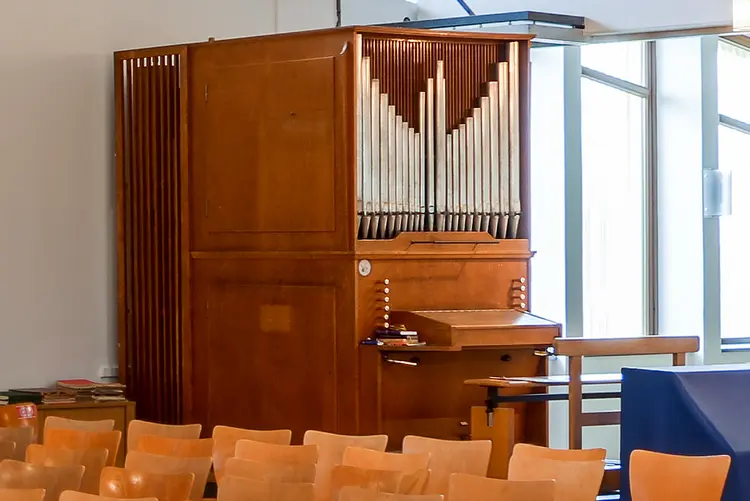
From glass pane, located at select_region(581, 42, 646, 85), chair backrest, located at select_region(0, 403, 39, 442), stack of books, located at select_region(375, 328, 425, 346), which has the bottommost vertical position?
chair backrest, located at select_region(0, 403, 39, 442)

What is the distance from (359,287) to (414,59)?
147 centimetres

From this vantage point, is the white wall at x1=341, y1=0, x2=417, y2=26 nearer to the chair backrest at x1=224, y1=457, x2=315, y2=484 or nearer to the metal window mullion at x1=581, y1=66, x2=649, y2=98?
the metal window mullion at x1=581, y1=66, x2=649, y2=98

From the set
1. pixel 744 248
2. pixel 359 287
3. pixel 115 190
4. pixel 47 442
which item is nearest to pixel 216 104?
pixel 115 190

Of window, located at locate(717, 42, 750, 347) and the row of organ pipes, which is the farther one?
window, located at locate(717, 42, 750, 347)

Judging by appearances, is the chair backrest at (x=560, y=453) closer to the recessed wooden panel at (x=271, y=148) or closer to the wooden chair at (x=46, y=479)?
the wooden chair at (x=46, y=479)

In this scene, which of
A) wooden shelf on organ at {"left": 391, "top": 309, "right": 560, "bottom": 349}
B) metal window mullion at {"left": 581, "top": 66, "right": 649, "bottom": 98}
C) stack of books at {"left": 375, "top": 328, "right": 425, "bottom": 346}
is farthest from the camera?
metal window mullion at {"left": 581, "top": 66, "right": 649, "bottom": 98}

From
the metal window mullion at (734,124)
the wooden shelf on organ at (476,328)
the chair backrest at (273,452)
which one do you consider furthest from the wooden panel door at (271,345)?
the metal window mullion at (734,124)

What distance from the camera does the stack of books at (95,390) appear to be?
25.3 ft

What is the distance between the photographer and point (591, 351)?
637cm

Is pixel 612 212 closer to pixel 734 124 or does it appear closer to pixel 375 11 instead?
pixel 734 124

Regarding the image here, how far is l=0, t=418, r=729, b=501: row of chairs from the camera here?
14.2ft

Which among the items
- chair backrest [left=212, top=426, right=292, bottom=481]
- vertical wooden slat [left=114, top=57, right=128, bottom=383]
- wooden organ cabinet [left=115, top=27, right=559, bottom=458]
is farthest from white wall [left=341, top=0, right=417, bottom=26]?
chair backrest [left=212, top=426, right=292, bottom=481]

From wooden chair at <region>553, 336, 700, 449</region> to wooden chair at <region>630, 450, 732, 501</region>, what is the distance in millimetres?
1583

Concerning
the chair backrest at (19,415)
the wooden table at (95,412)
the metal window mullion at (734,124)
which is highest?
the metal window mullion at (734,124)
